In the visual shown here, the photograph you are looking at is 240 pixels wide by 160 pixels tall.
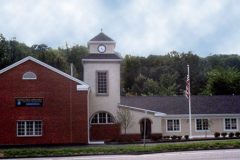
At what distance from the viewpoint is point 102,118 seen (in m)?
44.5

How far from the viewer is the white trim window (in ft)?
129

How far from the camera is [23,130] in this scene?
39406mm

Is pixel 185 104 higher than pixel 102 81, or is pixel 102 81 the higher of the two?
pixel 102 81

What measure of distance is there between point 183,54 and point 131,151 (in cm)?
7176

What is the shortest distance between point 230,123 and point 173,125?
6.42m

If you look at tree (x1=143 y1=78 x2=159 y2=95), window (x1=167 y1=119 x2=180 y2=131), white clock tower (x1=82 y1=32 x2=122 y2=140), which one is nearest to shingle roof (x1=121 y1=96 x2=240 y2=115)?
window (x1=167 y1=119 x2=180 y2=131)

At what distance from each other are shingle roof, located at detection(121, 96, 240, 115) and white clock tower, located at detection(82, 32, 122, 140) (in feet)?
14.7

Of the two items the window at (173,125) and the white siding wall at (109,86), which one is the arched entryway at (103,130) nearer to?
the white siding wall at (109,86)

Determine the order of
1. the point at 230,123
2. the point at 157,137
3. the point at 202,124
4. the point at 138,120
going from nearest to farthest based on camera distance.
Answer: the point at 157,137
the point at 138,120
the point at 202,124
the point at 230,123

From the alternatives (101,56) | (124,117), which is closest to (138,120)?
(124,117)

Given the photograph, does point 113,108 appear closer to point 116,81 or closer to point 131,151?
point 116,81

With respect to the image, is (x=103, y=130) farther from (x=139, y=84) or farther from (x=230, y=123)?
(x=139, y=84)

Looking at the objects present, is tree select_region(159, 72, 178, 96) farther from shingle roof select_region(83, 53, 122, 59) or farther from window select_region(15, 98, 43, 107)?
window select_region(15, 98, 43, 107)

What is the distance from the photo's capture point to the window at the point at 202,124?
47906 mm
